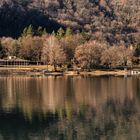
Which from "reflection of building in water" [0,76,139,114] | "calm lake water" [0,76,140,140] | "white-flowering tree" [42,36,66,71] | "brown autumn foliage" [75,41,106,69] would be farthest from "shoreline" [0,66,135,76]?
"calm lake water" [0,76,140,140]

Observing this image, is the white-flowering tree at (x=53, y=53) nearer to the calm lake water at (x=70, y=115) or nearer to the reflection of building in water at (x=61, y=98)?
the reflection of building in water at (x=61, y=98)

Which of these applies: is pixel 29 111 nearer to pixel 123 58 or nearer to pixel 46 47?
pixel 46 47

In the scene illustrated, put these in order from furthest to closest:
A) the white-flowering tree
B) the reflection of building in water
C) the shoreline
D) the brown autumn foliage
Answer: the white-flowering tree → the brown autumn foliage → the shoreline → the reflection of building in water

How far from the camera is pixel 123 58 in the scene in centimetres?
16350

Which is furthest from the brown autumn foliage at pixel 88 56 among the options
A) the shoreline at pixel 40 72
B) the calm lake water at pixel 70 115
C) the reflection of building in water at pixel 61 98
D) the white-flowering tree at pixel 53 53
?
the calm lake water at pixel 70 115

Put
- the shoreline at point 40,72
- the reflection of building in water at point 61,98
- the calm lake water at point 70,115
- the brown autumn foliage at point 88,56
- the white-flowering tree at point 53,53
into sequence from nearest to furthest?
the calm lake water at point 70,115
the reflection of building in water at point 61,98
the shoreline at point 40,72
the brown autumn foliage at point 88,56
the white-flowering tree at point 53,53

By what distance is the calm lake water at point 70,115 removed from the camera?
123 ft

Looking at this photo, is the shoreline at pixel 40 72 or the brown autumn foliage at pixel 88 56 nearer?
the shoreline at pixel 40 72

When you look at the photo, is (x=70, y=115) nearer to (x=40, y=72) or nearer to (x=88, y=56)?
(x=40, y=72)

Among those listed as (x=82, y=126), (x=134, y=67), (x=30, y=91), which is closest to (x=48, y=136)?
(x=82, y=126)

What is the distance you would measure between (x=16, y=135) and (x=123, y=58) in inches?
5076

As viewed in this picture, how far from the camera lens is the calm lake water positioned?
37537 mm

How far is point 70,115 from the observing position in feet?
156

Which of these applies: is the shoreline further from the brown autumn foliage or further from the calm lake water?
the calm lake water
